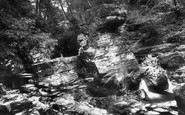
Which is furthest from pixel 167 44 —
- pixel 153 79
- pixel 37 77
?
pixel 37 77

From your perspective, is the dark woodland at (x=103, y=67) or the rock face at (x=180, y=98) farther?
the dark woodland at (x=103, y=67)

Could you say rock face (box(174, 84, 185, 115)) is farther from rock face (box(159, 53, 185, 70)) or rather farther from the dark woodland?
rock face (box(159, 53, 185, 70))

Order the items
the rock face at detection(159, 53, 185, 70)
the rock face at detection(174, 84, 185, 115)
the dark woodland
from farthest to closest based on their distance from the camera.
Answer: the rock face at detection(159, 53, 185, 70)
the dark woodland
the rock face at detection(174, 84, 185, 115)

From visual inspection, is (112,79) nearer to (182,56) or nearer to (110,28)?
(182,56)

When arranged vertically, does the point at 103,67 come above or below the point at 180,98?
above

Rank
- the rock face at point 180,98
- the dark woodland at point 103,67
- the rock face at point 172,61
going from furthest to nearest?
the rock face at point 172,61 < the dark woodland at point 103,67 < the rock face at point 180,98

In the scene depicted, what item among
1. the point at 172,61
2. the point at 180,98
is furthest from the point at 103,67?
the point at 180,98

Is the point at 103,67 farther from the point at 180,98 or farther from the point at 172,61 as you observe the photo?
the point at 180,98

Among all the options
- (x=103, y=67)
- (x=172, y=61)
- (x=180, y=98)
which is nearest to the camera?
(x=180, y=98)

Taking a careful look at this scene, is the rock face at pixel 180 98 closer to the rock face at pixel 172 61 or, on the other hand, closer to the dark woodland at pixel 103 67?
the dark woodland at pixel 103 67

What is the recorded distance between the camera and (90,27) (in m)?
15.1

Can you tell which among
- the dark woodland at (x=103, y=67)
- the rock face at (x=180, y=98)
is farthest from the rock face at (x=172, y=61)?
the rock face at (x=180, y=98)

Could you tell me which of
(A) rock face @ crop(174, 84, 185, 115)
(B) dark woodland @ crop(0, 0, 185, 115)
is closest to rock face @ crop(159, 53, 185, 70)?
(B) dark woodland @ crop(0, 0, 185, 115)

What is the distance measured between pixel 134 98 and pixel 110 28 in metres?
8.25
